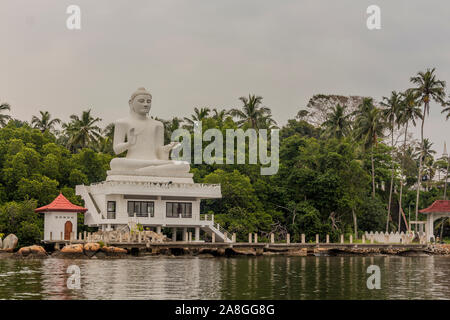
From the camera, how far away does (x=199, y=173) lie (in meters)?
63.0

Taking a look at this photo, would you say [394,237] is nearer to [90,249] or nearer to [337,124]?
[337,124]

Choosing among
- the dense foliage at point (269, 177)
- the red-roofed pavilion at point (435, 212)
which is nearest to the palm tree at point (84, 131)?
the dense foliage at point (269, 177)

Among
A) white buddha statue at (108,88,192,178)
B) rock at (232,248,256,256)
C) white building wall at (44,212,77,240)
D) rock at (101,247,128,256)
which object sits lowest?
rock at (232,248,256,256)

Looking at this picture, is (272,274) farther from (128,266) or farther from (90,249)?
(90,249)

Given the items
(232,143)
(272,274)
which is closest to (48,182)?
(232,143)

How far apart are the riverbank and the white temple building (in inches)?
126

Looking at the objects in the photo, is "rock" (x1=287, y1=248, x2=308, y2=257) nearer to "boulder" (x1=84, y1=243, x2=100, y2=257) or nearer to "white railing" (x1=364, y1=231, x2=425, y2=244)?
"white railing" (x1=364, y1=231, x2=425, y2=244)

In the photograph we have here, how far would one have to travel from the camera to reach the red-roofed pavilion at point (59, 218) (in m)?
50.7

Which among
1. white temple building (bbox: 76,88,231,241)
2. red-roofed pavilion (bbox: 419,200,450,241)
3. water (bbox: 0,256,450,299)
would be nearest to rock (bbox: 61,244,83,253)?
water (bbox: 0,256,450,299)

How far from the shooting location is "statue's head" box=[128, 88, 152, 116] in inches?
2163

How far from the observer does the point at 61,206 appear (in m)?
51.0

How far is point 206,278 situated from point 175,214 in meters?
22.9

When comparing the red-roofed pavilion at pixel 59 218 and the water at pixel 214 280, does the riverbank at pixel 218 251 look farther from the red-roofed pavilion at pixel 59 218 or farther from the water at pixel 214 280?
the water at pixel 214 280
